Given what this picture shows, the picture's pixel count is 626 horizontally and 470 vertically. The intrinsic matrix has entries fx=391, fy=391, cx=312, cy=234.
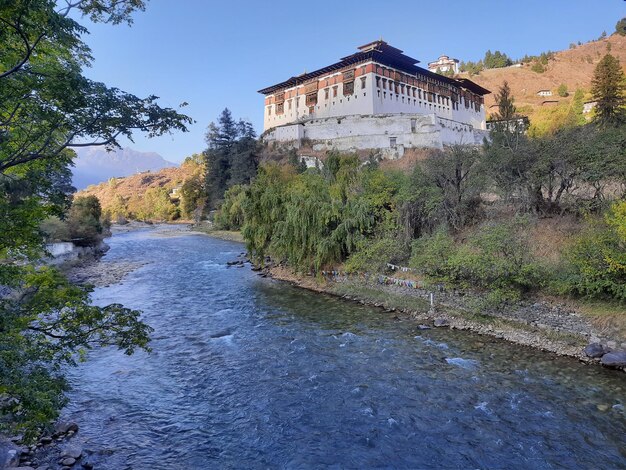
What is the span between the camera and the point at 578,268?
13.5m

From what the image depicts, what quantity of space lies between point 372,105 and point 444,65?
8934 cm

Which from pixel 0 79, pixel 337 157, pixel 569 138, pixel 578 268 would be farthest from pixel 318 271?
pixel 0 79

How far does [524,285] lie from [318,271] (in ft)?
32.8

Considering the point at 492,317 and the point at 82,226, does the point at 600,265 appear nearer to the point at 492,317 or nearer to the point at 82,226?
the point at 492,317

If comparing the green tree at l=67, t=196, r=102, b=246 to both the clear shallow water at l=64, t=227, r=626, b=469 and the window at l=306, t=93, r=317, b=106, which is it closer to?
the clear shallow water at l=64, t=227, r=626, b=469

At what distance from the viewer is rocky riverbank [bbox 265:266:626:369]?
1171cm

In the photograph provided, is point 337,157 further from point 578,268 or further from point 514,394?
point 514,394

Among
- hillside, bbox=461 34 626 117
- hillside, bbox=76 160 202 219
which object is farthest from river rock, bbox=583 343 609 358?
hillside, bbox=461 34 626 117

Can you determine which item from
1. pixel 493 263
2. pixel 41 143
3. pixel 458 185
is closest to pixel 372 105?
pixel 458 185

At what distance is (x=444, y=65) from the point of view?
123 metres

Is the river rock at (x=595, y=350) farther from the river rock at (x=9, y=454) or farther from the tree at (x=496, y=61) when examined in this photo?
the tree at (x=496, y=61)

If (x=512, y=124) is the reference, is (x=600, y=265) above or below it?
below

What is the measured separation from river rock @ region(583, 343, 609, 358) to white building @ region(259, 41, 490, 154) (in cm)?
3710

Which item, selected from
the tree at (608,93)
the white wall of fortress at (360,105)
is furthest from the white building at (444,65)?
the tree at (608,93)
